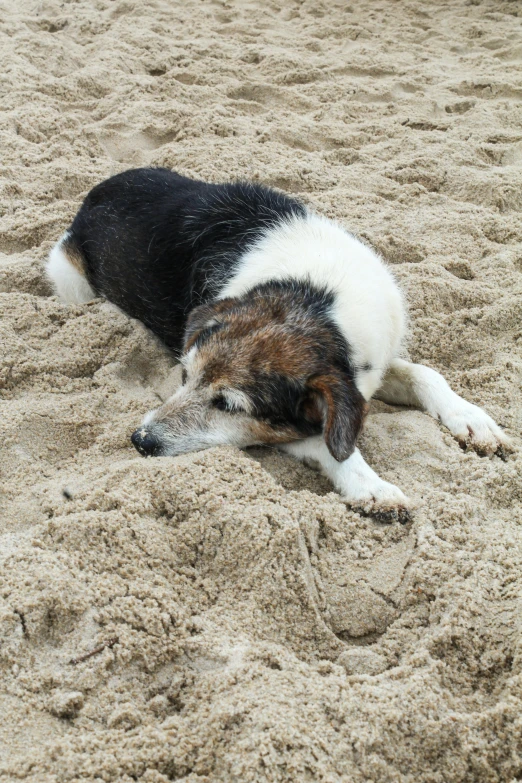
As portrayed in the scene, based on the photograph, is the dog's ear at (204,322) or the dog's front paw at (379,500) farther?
the dog's ear at (204,322)

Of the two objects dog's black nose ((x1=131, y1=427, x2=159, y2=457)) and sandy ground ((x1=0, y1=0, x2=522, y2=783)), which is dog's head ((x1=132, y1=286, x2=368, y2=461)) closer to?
dog's black nose ((x1=131, y1=427, x2=159, y2=457))

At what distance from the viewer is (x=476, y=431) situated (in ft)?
10.9

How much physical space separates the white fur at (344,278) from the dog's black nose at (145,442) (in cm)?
99

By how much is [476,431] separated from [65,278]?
→ 2.82 meters

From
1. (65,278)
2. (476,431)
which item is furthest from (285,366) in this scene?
(65,278)

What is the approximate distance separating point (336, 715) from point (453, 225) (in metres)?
3.92

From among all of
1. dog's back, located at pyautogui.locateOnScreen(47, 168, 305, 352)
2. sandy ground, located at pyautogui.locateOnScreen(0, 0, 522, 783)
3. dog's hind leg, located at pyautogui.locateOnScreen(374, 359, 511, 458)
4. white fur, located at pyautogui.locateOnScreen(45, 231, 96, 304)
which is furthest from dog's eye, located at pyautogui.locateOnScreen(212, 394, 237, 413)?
white fur, located at pyautogui.locateOnScreen(45, 231, 96, 304)

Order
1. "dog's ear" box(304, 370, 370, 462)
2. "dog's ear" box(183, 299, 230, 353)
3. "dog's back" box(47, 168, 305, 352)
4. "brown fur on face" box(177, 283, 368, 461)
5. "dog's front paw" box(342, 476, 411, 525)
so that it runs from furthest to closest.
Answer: "dog's back" box(47, 168, 305, 352)
"dog's ear" box(183, 299, 230, 353)
"brown fur on face" box(177, 283, 368, 461)
"dog's ear" box(304, 370, 370, 462)
"dog's front paw" box(342, 476, 411, 525)

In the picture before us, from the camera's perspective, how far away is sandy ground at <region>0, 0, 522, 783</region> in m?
1.94

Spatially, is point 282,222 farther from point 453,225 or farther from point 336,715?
point 336,715

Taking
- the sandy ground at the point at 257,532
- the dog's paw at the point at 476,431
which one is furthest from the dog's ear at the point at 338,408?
the dog's paw at the point at 476,431

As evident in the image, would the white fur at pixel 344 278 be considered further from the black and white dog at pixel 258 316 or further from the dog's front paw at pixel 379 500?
the dog's front paw at pixel 379 500

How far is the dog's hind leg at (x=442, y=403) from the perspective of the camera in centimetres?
329

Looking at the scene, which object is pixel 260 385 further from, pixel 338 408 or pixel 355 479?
pixel 355 479
